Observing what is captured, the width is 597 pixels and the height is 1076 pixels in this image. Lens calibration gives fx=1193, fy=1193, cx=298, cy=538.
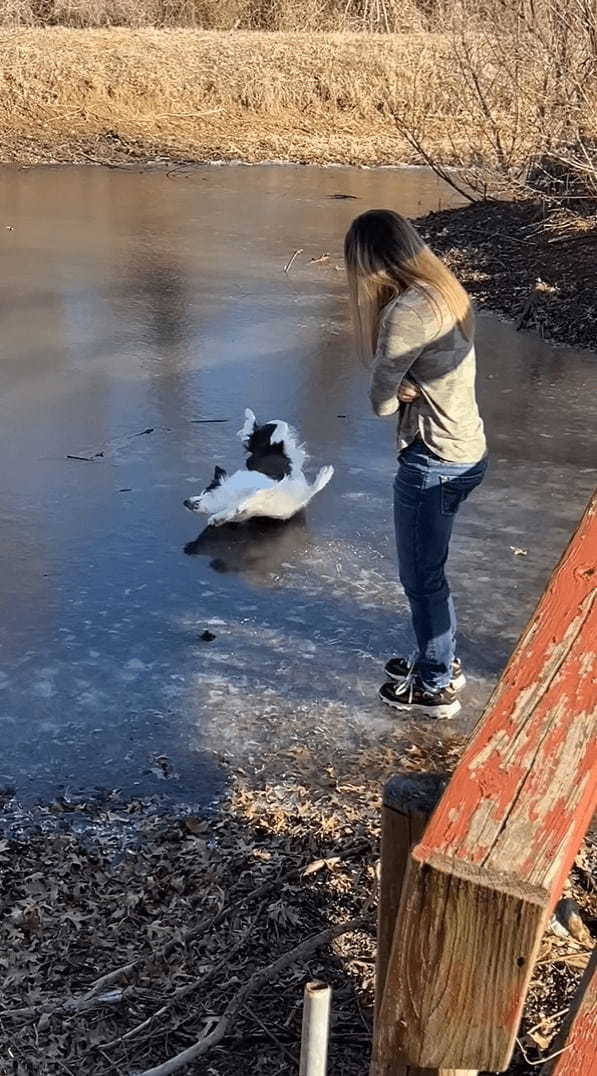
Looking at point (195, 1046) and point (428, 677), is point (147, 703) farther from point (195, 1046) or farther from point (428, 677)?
point (195, 1046)

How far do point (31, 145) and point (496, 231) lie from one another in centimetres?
992

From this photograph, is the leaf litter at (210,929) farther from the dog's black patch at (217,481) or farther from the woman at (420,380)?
the dog's black patch at (217,481)

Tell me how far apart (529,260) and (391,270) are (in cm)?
777

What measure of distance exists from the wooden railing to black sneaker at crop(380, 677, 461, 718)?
10.1ft

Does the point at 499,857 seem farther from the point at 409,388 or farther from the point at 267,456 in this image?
the point at 267,456

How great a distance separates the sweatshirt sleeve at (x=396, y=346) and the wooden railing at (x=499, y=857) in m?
2.58

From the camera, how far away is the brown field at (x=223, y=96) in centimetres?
1981

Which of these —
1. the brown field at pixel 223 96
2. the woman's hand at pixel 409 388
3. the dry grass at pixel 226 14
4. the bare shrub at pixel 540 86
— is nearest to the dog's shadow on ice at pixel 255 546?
the woman's hand at pixel 409 388

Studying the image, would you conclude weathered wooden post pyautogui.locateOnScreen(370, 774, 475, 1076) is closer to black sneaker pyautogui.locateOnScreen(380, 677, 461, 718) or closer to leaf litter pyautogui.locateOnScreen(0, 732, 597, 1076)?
leaf litter pyautogui.locateOnScreen(0, 732, 597, 1076)

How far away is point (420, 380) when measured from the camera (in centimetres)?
400

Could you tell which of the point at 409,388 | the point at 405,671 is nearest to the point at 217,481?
the point at 405,671

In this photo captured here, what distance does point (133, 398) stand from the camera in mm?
7941

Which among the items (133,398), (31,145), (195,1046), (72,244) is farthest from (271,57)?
(195,1046)

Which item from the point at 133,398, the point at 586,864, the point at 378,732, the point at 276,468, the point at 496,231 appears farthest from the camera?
the point at 496,231
